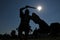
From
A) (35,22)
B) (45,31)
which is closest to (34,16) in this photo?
(35,22)

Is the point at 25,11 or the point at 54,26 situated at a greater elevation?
the point at 25,11

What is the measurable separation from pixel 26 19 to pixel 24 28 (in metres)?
1.00

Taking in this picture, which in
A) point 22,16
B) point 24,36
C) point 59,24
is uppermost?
point 22,16

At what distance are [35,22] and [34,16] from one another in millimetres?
858

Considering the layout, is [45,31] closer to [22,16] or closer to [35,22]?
[35,22]

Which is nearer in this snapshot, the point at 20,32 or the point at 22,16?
the point at 22,16

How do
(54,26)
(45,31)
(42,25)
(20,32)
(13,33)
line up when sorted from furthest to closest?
(13,33) < (42,25) < (45,31) < (20,32) < (54,26)

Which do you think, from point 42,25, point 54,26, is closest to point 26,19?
point 54,26

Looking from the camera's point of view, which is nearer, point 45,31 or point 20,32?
point 20,32

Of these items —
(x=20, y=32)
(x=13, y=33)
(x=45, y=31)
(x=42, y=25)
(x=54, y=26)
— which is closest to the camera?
(x=54, y=26)

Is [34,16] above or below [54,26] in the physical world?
above

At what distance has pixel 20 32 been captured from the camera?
17.2 meters

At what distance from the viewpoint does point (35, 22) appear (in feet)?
67.8

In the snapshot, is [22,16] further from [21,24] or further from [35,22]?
[35,22]
